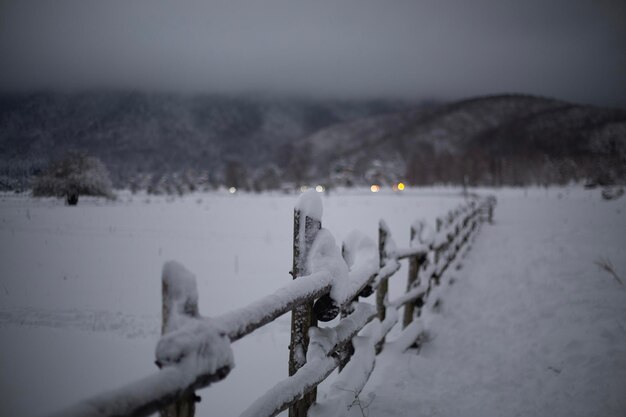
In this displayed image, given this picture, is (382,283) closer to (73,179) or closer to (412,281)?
(412,281)

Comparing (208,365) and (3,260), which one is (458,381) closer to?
(208,365)

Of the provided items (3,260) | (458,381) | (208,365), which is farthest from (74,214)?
(458,381)

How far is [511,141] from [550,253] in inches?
6153

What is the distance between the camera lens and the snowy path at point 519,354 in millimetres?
3246

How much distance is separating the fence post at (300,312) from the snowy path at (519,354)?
3.12 ft

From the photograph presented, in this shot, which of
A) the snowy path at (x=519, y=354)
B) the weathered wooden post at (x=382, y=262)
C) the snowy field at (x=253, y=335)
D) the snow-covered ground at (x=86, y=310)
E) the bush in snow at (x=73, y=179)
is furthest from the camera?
the weathered wooden post at (x=382, y=262)

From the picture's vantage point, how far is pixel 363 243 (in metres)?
3.22

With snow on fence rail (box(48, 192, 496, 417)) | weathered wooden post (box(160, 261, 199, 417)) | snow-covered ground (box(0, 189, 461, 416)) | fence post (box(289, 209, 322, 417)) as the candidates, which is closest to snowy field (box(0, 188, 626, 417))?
snow-covered ground (box(0, 189, 461, 416))

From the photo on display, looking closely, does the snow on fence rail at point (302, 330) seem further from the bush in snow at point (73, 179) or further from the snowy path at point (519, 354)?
the bush in snow at point (73, 179)

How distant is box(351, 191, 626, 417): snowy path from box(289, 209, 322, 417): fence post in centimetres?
95

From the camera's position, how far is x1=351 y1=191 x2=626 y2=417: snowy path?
10.6 ft

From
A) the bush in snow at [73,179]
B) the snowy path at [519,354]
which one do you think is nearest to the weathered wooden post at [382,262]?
the snowy path at [519,354]

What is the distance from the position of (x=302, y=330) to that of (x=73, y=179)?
6.27ft

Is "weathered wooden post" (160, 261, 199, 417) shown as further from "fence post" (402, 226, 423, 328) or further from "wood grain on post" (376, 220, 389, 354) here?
"fence post" (402, 226, 423, 328)
